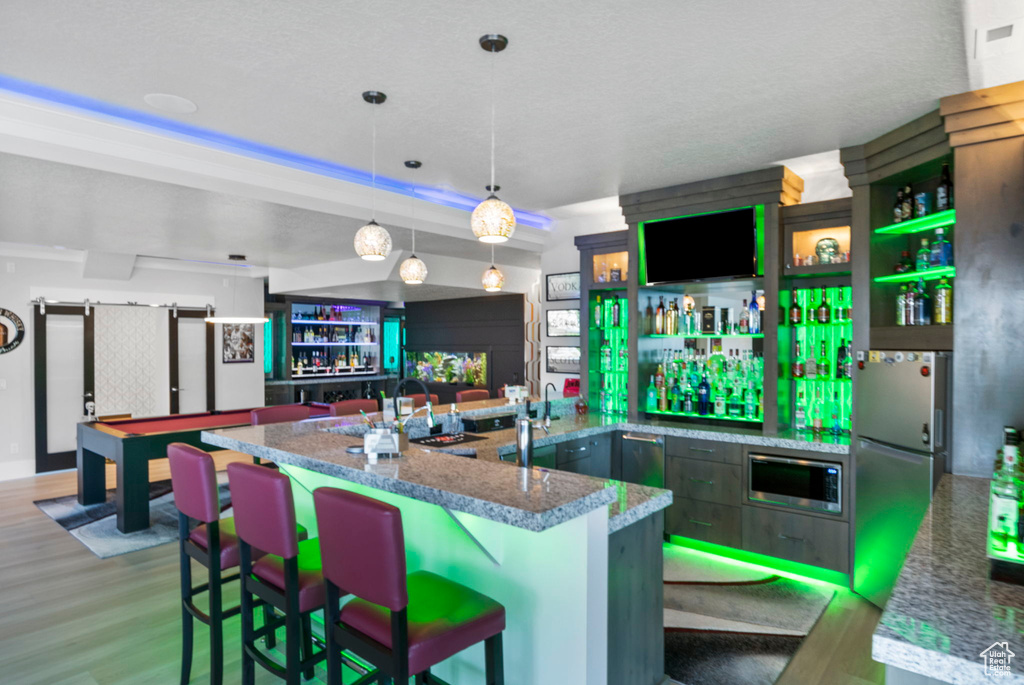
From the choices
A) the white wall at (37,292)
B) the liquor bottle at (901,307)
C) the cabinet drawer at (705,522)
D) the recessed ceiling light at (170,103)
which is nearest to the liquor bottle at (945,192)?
the liquor bottle at (901,307)

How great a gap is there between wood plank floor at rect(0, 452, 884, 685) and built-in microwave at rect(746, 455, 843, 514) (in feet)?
1.89

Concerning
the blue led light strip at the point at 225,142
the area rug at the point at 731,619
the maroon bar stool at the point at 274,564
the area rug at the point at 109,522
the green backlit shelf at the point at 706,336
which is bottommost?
the area rug at the point at 109,522

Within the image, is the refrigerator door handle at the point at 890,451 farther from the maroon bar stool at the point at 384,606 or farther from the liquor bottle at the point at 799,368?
the maroon bar stool at the point at 384,606

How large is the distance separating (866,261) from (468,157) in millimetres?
2610

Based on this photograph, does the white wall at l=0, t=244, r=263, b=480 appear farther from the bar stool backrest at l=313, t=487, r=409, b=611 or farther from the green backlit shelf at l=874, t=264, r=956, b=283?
the green backlit shelf at l=874, t=264, r=956, b=283

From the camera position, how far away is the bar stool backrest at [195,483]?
224 centimetres

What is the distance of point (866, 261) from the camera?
3516mm

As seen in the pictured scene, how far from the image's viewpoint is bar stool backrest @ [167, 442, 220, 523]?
224cm

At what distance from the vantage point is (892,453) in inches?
125

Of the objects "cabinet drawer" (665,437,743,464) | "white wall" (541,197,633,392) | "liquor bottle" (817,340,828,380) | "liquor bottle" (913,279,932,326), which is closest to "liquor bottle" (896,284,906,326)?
"liquor bottle" (913,279,932,326)

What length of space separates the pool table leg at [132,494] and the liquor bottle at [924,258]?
5.83m

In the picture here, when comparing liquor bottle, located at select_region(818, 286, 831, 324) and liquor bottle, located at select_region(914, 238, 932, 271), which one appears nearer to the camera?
liquor bottle, located at select_region(914, 238, 932, 271)

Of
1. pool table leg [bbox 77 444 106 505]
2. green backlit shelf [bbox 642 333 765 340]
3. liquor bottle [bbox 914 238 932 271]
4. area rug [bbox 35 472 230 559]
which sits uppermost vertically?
liquor bottle [bbox 914 238 932 271]

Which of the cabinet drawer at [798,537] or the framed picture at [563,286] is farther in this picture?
the framed picture at [563,286]
